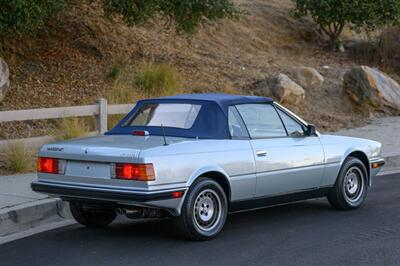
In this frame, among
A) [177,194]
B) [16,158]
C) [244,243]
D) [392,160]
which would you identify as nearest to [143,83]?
[392,160]

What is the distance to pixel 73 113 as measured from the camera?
1341cm

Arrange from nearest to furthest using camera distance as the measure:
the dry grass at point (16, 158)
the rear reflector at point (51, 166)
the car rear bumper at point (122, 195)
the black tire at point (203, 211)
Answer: the car rear bumper at point (122, 195) < the black tire at point (203, 211) < the rear reflector at point (51, 166) < the dry grass at point (16, 158)

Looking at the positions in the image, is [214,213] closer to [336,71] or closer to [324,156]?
[324,156]

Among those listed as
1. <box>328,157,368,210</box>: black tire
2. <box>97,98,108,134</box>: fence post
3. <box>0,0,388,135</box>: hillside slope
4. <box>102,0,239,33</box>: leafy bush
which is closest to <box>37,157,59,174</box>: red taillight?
<box>328,157,368,210</box>: black tire

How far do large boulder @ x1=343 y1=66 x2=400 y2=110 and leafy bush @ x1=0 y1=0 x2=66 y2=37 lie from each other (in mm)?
7695

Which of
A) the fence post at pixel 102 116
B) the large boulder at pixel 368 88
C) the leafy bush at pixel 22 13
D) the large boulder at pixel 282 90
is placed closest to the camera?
the fence post at pixel 102 116

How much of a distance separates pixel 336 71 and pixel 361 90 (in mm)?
2927

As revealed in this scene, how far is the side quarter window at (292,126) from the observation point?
9336 mm

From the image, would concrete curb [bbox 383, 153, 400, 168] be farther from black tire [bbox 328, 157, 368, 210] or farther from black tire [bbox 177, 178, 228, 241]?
black tire [bbox 177, 178, 228, 241]

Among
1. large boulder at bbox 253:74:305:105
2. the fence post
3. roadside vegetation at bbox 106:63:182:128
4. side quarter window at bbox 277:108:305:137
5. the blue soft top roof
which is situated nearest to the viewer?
the blue soft top roof

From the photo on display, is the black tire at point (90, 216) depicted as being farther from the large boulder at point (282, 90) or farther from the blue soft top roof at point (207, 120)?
the large boulder at point (282, 90)

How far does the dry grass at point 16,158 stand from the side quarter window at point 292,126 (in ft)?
14.5

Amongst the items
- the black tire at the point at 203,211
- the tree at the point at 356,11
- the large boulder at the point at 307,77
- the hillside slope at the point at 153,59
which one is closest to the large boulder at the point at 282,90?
the hillside slope at the point at 153,59

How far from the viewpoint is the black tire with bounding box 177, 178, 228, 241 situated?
7953 millimetres
